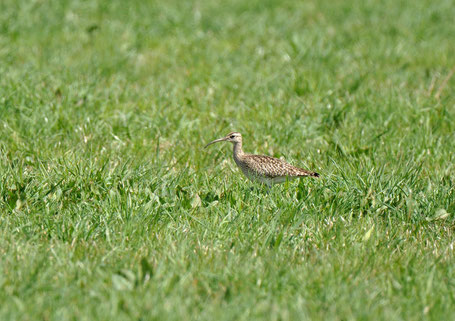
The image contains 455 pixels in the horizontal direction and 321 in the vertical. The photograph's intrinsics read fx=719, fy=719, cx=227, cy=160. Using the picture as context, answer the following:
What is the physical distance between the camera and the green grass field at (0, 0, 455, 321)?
433 centimetres

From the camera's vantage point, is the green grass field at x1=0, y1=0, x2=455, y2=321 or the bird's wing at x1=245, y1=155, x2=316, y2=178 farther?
the bird's wing at x1=245, y1=155, x2=316, y2=178

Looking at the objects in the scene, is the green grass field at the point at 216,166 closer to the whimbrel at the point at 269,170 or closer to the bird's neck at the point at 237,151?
the whimbrel at the point at 269,170

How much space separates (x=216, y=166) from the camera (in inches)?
275

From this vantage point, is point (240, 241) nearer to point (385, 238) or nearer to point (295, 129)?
point (385, 238)

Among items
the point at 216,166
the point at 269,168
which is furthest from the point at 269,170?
the point at 216,166

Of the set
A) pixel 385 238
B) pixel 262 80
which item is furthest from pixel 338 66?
pixel 385 238

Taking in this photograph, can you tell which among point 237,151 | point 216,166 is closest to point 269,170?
point 237,151

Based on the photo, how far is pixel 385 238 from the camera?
17.4 ft

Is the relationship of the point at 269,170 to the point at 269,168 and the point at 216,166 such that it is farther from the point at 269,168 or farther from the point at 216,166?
the point at 216,166

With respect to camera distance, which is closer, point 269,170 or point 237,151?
point 269,170

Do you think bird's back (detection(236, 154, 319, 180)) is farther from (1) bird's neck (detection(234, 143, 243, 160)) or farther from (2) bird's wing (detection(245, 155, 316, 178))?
(1) bird's neck (detection(234, 143, 243, 160))

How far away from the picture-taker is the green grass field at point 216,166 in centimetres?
433

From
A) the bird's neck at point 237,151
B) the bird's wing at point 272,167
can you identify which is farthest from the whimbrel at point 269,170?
the bird's neck at point 237,151

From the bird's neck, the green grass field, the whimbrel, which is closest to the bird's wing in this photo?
the whimbrel
